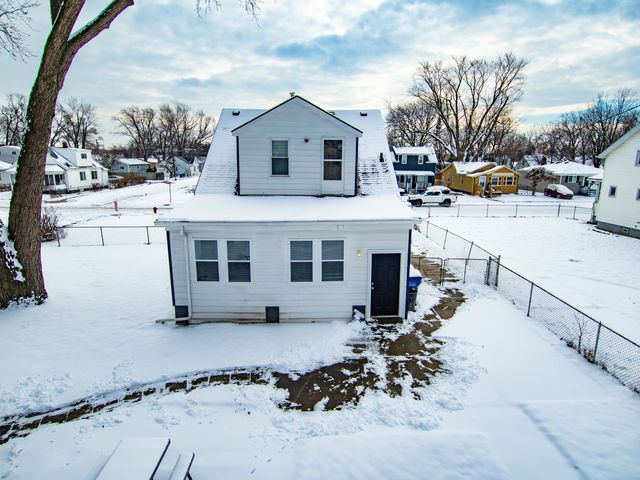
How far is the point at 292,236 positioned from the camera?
9438 millimetres

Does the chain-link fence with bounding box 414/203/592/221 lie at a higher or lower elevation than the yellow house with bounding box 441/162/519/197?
lower

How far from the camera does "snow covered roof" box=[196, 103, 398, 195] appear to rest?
11641 mm

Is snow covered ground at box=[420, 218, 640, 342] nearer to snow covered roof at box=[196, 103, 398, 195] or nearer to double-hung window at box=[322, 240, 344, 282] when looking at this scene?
snow covered roof at box=[196, 103, 398, 195]

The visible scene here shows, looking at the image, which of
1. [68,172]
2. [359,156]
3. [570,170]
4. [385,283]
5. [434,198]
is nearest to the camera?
[385,283]

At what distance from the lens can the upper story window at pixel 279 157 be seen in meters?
10.8

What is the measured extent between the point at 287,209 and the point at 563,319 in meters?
8.63

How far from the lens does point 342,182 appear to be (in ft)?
36.5

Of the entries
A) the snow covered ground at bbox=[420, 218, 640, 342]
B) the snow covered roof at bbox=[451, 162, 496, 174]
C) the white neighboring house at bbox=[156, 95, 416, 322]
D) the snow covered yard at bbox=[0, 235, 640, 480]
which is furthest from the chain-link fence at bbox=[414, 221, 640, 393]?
the snow covered roof at bbox=[451, 162, 496, 174]

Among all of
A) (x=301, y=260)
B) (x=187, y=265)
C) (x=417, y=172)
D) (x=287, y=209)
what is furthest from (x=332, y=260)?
(x=417, y=172)

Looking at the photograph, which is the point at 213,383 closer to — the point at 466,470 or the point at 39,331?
the point at 466,470

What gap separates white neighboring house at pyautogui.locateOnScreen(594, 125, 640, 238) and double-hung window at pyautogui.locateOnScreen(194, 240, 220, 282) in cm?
2488

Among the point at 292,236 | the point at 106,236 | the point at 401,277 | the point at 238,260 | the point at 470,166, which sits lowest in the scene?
the point at 106,236

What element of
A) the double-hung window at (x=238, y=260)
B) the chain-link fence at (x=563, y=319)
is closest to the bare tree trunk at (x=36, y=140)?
the double-hung window at (x=238, y=260)

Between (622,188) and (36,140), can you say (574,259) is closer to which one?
(622,188)
